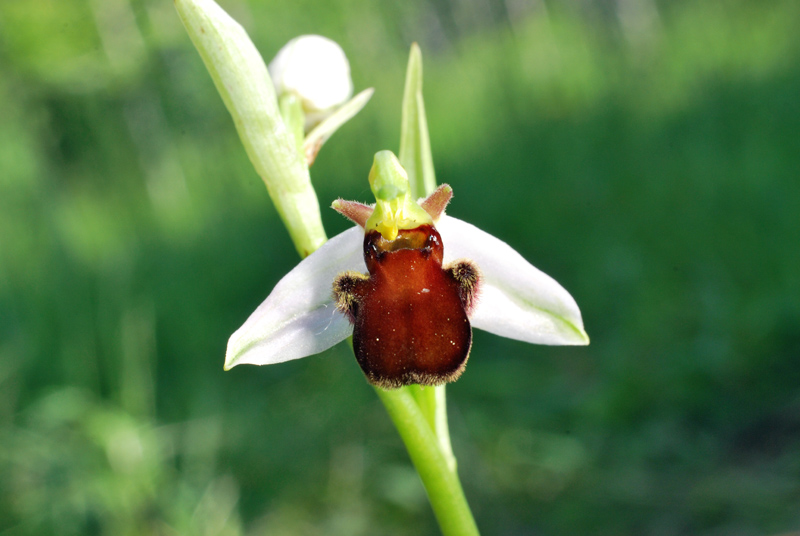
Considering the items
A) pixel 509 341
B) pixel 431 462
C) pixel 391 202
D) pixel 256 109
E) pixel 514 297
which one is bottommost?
pixel 509 341

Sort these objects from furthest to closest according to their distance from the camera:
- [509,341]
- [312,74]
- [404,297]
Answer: [509,341], [312,74], [404,297]

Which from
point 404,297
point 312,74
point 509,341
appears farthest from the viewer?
point 509,341

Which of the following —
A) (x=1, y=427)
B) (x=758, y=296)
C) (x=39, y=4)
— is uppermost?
(x=39, y=4)

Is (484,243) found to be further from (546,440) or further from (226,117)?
(226,117)

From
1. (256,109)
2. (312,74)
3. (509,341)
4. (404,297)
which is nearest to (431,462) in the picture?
(404,297)

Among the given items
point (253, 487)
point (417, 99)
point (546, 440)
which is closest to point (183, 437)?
point (253, 487)

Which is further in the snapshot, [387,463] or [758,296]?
[758,296]

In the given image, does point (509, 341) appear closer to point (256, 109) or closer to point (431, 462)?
point (431, 462)

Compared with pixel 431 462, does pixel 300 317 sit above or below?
above
